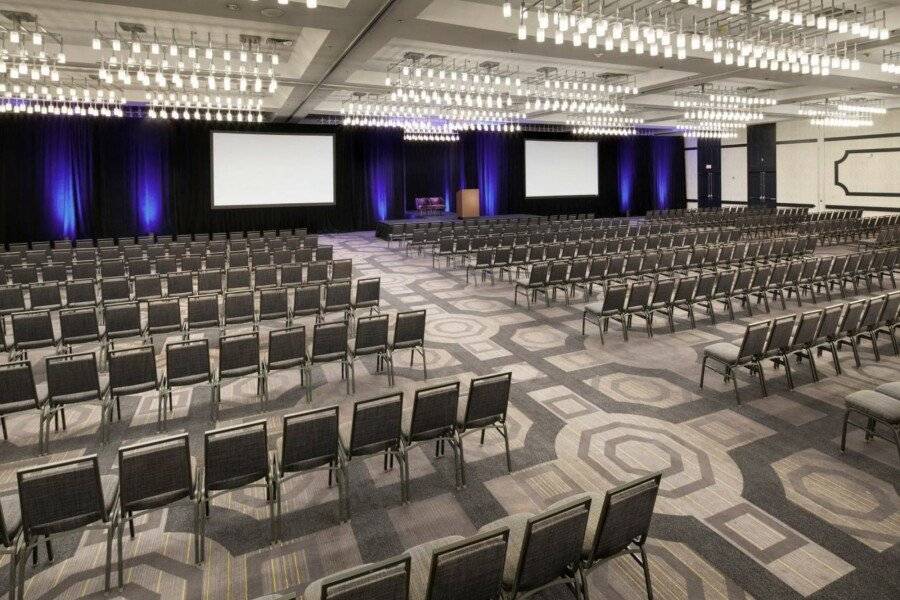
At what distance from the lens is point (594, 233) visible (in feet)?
59.3

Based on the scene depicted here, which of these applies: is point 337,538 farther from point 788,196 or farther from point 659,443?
point 788,196

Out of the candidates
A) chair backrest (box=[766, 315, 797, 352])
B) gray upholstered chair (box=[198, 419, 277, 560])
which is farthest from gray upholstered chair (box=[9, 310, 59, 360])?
chair backrest (box=[766, 315, 797, 352])

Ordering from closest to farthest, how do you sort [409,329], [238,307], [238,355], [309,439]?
[309,439]
[238,355]
[409,329]
[238,307]

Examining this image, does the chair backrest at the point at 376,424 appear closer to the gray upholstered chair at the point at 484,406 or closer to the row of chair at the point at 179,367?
the gray upholstered chair at the point at 484,406

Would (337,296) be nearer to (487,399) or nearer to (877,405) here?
(487,399)

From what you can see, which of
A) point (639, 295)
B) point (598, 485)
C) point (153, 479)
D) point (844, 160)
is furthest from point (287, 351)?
point (844, 160)

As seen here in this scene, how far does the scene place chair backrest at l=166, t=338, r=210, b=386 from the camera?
234 inches

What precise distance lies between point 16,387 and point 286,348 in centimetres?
249

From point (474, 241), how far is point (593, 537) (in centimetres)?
1277

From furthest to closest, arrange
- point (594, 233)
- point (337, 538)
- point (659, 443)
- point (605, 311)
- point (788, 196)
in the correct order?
point (788, 196), point (594, 233), point (605, 311), point (659, 443), point (337, 538)

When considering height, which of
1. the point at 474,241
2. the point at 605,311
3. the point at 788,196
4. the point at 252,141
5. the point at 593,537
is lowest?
the point at 593,537

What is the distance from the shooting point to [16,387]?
5316 mm

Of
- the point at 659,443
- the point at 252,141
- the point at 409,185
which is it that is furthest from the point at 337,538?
the point at 409,185

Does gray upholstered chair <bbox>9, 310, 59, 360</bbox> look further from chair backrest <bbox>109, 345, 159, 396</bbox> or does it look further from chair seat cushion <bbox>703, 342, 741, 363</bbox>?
chair seat cushion <bbox>703, 342, 741, 363</bbox>
